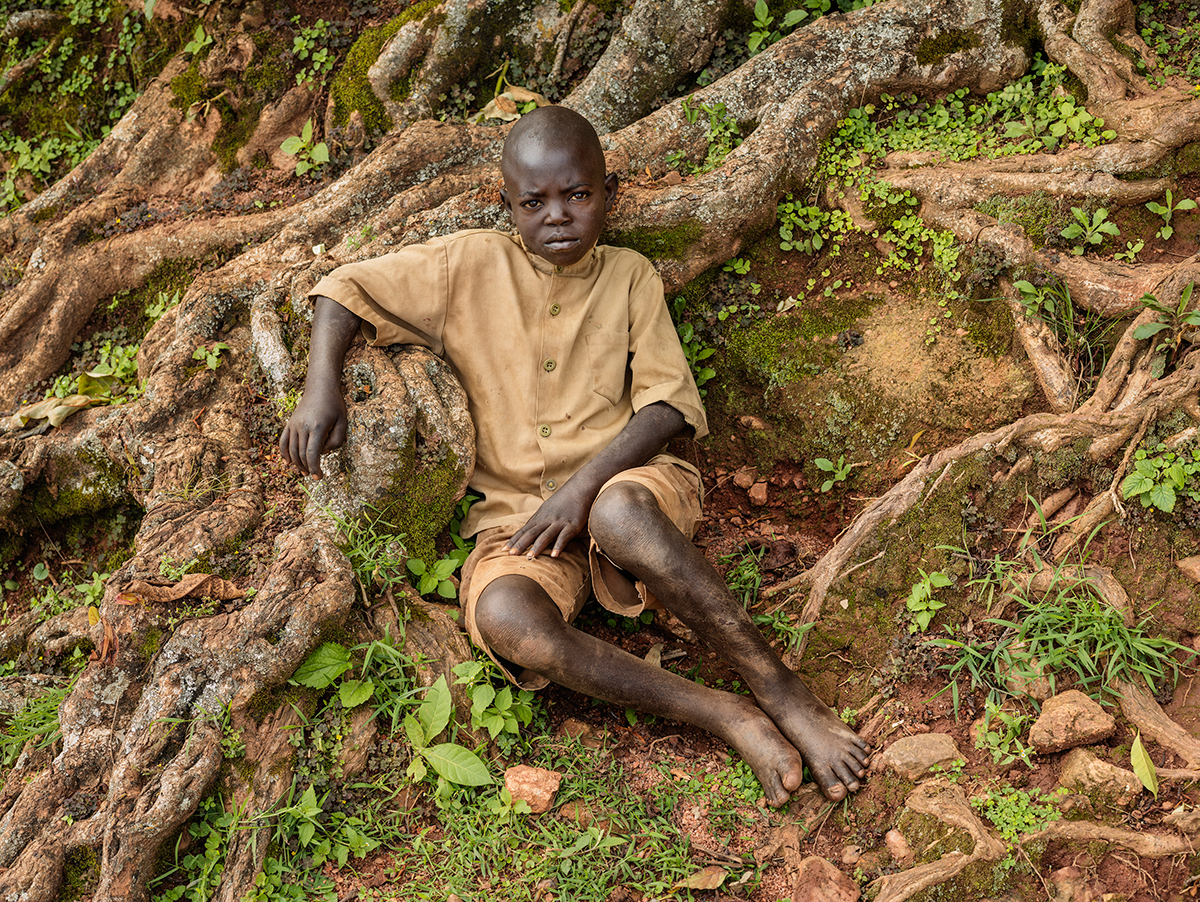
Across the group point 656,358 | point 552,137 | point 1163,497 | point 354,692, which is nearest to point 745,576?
point 656,358

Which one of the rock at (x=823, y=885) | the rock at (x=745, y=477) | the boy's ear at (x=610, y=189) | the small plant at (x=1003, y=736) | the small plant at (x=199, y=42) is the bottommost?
the rock at (x=823, y=885)

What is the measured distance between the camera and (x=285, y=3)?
5.05 metres

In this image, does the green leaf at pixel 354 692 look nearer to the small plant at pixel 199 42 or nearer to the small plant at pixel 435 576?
the small plant at pixel 435 576

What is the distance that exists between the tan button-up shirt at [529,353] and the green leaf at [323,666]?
77 cm

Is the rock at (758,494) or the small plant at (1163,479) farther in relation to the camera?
the rock at (758,494)

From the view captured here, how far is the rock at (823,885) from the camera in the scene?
2.44 meters

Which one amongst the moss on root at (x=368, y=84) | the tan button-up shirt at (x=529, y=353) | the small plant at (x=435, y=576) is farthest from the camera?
the moss on root at (x=368, y=84)

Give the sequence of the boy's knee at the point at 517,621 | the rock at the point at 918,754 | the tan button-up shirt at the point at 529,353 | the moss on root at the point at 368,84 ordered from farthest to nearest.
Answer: the moss on root at the point at 368,84 → the tan button-up shirt at the point at 529,353 → the boy's knee at the point at 517,621 → the rock at the point at 918,754

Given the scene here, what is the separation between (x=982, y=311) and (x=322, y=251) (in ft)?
10.4

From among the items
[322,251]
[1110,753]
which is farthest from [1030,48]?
[322,251]

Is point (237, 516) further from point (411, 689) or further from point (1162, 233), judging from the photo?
point (1162, 233)

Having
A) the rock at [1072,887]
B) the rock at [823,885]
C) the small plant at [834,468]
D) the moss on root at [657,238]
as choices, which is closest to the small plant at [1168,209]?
the small plant at [834,468]

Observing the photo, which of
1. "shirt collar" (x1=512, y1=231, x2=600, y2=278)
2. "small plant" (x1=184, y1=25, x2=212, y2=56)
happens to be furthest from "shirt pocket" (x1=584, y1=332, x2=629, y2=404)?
"small plant" (x1=184, y1=25, x2=212, y2=56)

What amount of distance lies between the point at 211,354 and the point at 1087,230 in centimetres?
401
